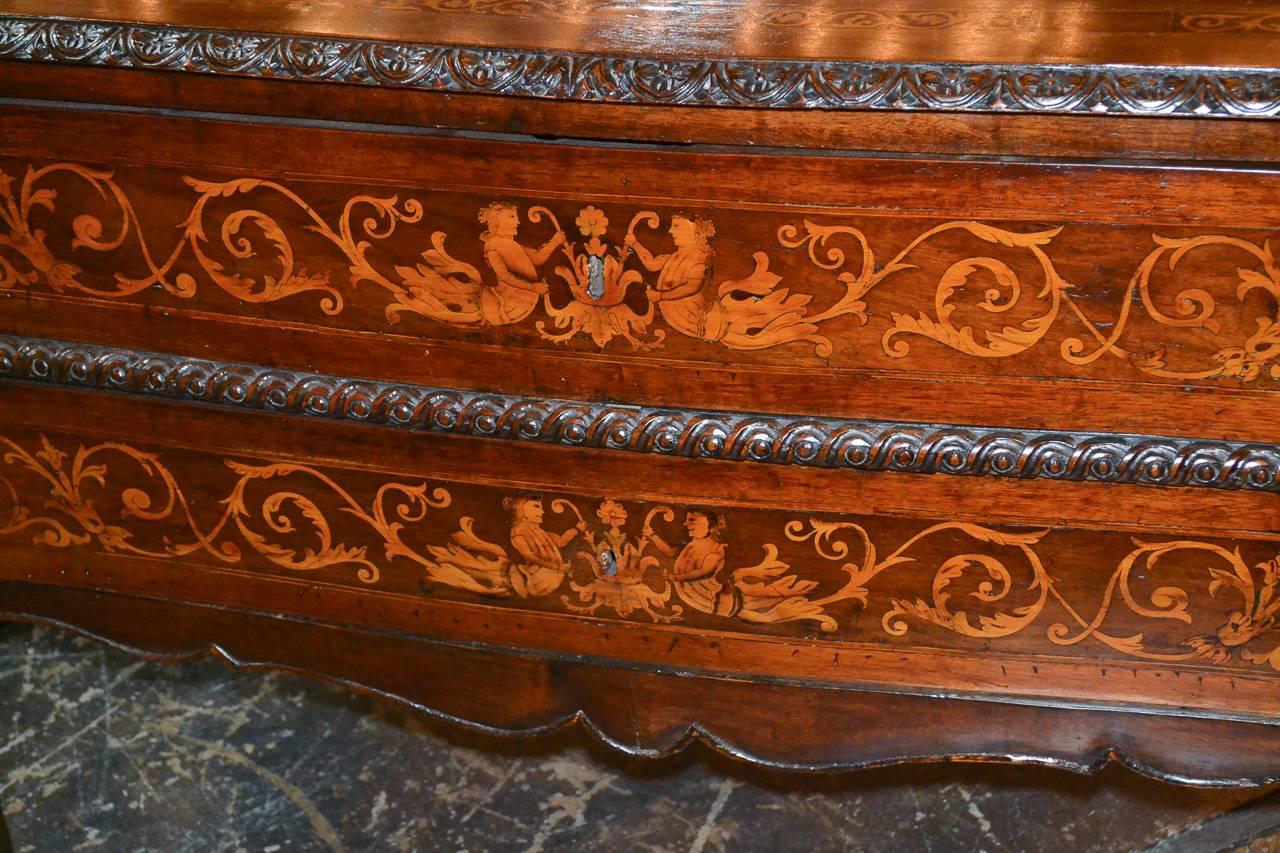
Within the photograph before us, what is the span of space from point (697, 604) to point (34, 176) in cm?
88

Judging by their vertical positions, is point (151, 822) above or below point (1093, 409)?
below

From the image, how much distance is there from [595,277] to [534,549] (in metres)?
0.37

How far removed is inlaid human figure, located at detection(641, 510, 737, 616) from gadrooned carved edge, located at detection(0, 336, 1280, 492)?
0.11 m

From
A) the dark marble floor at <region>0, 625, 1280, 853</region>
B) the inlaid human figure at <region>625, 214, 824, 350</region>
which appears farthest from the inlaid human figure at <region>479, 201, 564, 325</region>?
the dark marble floor at <region>0, 625, 1280, 853</region>

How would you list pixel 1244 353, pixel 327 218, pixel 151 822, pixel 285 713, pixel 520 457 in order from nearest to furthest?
pixel 1244 353 < pixel 327 218 < pixel 520 457 < pixel 151 822 < pixel 285 713

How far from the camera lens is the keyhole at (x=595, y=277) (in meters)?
1.52

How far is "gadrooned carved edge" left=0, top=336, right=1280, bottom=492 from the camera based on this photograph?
1.52 m

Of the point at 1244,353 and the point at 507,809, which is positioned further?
the point at 507,809

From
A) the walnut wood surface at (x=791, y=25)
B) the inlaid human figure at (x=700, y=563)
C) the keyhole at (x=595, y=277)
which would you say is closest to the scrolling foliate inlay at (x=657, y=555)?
the inlaid human figure at (x=700, y=563)

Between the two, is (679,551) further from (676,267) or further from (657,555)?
(676,267)

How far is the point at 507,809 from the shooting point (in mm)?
2037

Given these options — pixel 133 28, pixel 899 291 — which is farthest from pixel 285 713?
pixel 899 291

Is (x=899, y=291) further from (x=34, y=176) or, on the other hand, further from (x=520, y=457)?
(x=34, y=176)

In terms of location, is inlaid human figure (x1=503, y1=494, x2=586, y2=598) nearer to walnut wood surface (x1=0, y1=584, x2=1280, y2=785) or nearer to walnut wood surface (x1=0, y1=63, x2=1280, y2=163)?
walnut wood surface (x1=0, y1=584, x2=1280, y2=785)
